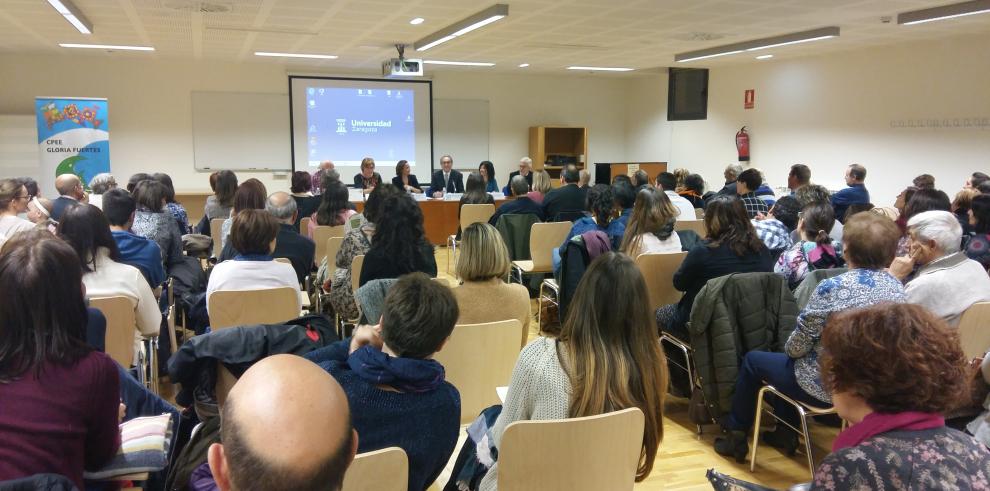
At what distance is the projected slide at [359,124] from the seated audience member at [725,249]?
28.3 ft

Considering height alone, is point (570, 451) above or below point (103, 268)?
below

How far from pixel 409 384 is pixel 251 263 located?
1878 mm

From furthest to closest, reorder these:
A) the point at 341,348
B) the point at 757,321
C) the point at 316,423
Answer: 1. the point at 757,321
2. the point at 341,348
3. the point at 316,423

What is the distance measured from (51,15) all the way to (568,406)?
6.97m

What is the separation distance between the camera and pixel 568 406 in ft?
6.38

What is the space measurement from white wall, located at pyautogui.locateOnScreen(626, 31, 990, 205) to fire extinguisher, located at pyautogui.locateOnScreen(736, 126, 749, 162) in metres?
0.10

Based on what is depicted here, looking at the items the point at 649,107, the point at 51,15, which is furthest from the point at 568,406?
the point at 649,107

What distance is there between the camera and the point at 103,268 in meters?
3.05

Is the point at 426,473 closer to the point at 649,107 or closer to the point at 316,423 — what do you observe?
the point at 316,423

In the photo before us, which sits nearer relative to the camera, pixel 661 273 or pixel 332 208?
pixel 661 273

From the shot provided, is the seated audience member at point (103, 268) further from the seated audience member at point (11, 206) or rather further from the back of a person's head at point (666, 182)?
the back of a person's head at point (666, 182)

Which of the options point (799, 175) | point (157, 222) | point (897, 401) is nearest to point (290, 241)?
point (157, 222)

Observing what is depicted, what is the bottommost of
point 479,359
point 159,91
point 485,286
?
point 479,359

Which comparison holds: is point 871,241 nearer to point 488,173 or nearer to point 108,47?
point 488,173
